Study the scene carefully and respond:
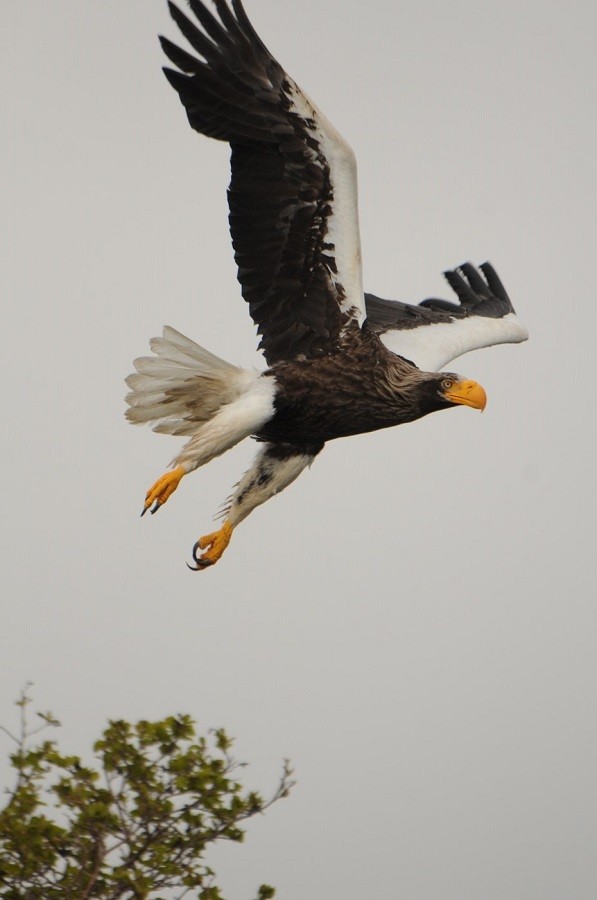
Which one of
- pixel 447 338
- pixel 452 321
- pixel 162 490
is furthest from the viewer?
pixel 452 321

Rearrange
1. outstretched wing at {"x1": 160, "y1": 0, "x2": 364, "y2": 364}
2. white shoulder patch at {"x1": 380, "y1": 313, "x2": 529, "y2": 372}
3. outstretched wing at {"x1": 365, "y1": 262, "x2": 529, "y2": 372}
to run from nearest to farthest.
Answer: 1. outstretched wing at {"x1": 160, "y1": 0, "x2": 364, "y2": 364}
2. white shoulder patch at {"x1": 380, "y1": 313, "x2": 529, "y2": 372}
3. outstretched wing at {"x1": 365, "y1": 262, "x2": 529, "y2": 372}

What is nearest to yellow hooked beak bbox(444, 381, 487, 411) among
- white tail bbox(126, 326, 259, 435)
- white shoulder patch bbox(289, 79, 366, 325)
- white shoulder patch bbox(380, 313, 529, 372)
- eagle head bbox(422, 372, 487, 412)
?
eagle head bbox(422, 372, 487, 412)

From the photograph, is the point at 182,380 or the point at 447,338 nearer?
the point at 182,380

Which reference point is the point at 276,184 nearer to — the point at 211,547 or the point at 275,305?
the point at 275,305

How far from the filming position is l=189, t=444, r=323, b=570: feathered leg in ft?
27.8

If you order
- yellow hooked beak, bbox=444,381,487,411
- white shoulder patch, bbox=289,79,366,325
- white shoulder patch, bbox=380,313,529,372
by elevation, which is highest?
white shoulder patch, bbox=380,313,529,372

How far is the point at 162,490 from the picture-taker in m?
7.61

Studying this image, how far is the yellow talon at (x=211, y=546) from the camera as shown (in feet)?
27.5

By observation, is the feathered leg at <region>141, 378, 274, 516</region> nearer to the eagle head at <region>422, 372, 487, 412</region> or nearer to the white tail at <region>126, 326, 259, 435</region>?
the white tail at <region>126, 326, 259, 435</region>

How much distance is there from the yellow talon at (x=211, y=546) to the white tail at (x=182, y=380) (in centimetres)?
66

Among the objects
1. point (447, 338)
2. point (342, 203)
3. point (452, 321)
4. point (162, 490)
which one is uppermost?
point (452, 321)

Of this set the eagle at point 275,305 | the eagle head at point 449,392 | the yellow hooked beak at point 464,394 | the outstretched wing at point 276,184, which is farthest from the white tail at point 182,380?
the yellow hooked beak at point 464,394

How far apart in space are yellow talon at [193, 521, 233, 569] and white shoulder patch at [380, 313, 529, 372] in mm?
1469

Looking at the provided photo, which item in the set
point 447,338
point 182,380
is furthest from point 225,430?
point 447,338
